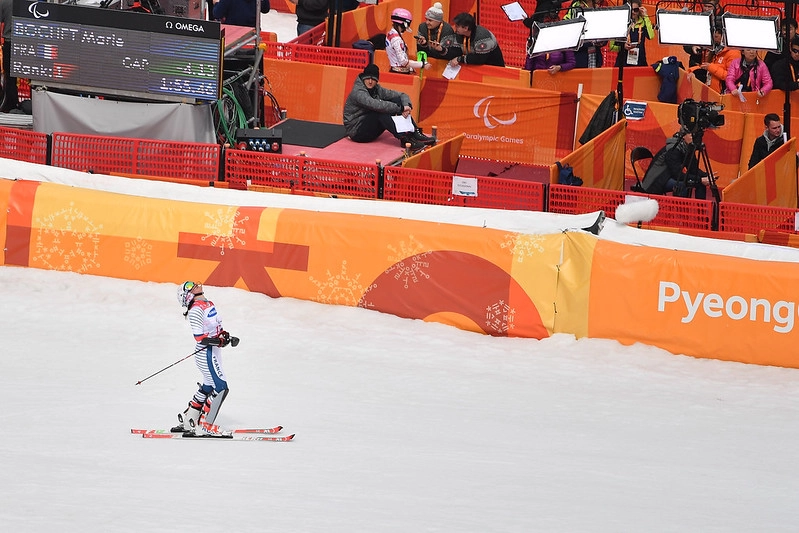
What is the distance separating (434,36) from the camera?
18719 mm

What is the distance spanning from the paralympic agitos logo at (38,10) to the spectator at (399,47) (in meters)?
4.67

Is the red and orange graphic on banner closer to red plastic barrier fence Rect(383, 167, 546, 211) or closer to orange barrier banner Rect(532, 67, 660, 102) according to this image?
red plastic barrier fence Rect(383, 167, 546, 211)

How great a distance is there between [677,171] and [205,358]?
7.27 m

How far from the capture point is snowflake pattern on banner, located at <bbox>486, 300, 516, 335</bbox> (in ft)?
45.6

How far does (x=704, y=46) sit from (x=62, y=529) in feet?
34.2

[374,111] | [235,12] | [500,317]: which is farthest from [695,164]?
[235,12]

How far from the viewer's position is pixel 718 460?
11016 millimetres

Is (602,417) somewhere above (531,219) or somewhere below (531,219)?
below

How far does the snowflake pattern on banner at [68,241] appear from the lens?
14.6 m

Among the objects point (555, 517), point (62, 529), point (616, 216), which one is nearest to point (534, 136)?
point (616, 216)

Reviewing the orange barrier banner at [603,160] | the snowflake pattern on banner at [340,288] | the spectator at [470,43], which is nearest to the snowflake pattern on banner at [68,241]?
the snowflake pattern on banner at [340,288]

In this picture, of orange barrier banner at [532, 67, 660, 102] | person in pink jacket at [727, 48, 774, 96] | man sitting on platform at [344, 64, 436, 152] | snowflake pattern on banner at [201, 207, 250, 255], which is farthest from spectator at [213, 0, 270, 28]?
person in pink jacket at [727, 48, 774, 96]

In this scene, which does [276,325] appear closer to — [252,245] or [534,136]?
[252,245]

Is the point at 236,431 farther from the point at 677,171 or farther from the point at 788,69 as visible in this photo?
the point at 788,69
